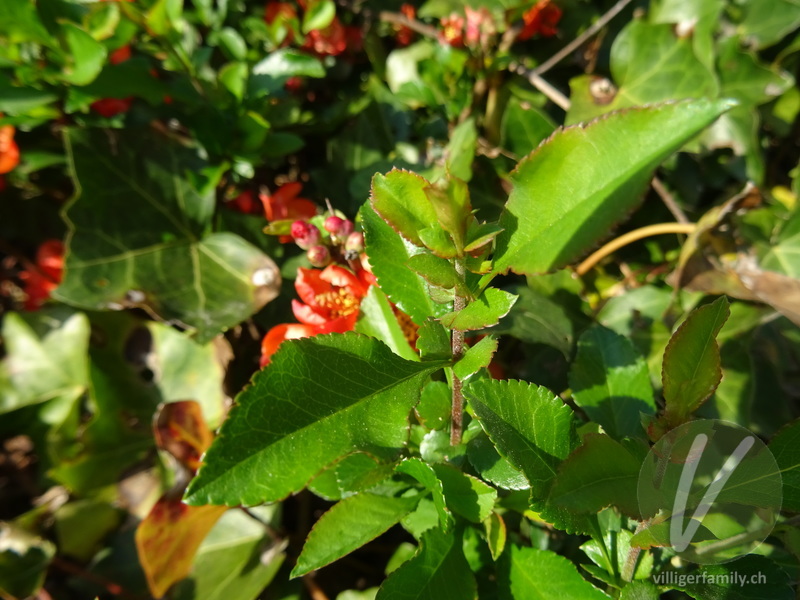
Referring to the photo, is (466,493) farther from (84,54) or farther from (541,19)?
(541,19)

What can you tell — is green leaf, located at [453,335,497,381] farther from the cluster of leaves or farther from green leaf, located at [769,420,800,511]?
green leaf, located at [769,420,800,511]

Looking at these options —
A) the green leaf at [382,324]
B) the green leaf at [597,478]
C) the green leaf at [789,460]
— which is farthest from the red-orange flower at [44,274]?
the green leaf at [789,460]

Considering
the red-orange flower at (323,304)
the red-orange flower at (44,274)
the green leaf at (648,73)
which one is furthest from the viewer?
the red-orange flower at (44,274)

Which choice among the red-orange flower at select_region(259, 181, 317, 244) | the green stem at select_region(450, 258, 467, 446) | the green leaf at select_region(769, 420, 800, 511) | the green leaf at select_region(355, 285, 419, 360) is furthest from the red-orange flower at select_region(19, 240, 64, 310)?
the green leaf at select_region(769, 420, 800, 511)

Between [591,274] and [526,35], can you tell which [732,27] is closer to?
[526,35]

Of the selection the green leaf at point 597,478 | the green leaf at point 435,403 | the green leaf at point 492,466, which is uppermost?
the green leaf at point 597,478

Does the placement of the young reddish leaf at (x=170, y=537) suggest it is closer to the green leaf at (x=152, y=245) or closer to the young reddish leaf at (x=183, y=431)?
the young reddish leaf at (x=183, y=431)
